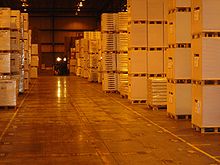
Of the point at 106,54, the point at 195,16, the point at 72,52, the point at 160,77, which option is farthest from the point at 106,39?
the point at 72,52

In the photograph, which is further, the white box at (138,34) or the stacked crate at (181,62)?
the white box at (138,34)

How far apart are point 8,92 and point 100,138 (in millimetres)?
5875

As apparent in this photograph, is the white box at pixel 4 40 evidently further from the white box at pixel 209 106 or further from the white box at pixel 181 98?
the white box at pixel 209 106

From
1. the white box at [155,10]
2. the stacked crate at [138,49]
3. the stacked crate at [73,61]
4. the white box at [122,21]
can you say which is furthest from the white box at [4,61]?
the stacked crate at [73,61]

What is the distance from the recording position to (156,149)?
27.5ft

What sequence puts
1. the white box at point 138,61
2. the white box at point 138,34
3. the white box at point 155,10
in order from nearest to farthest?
the white box at point 155,10 < the white box at point 138,34 < the white box at point 138,61

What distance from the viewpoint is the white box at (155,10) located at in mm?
15664

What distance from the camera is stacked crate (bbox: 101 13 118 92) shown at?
849 inches

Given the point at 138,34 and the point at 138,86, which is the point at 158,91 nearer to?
the point at 138,86

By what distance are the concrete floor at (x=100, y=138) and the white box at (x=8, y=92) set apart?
→ 1.35 ft

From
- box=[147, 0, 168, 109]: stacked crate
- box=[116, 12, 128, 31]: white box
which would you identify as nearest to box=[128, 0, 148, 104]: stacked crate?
box=[147, 0, 168, 109]: stacked crate

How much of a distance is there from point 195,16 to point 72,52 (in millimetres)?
35957

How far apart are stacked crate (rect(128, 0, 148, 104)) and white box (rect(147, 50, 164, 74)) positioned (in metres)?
0.14

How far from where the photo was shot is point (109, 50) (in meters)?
21.6
